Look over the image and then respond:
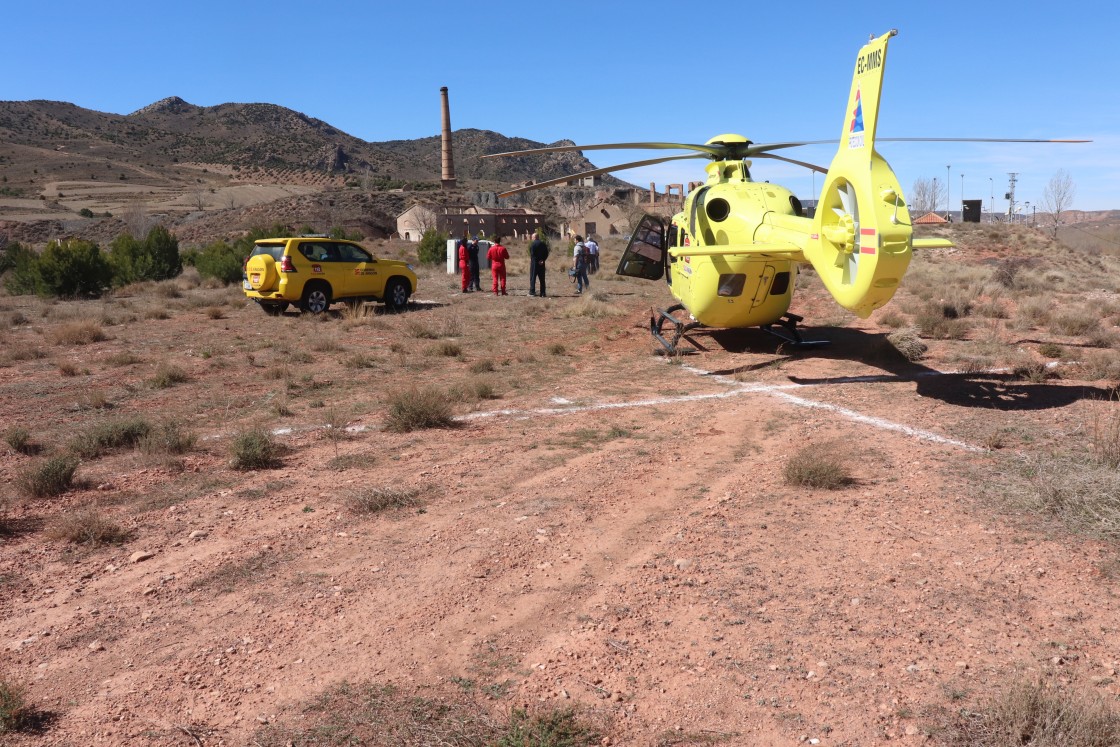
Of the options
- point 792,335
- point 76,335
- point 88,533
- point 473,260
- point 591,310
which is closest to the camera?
point 88,533

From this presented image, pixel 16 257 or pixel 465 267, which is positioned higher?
pixel 16 257

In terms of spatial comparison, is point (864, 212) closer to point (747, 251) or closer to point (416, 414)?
point (747, 251)

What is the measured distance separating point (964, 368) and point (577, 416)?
611 centimetres

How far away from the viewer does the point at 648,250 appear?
1541cm

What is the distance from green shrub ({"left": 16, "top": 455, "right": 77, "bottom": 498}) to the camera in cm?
650

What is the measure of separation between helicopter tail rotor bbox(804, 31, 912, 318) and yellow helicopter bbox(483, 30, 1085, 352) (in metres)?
0.01

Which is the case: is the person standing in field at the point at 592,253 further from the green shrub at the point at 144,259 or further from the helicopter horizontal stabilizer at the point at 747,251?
the green shrub at the point at 144,259

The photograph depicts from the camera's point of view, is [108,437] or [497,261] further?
[497,261]

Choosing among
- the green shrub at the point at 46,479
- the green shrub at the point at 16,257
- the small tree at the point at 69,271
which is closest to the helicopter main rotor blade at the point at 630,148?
the green shrub at the point at 46,479

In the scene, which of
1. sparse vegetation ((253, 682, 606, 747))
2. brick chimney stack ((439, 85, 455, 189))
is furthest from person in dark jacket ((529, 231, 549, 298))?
brick chimney stack ((439, 85, 455, 189))

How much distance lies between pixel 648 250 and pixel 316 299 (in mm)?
8375

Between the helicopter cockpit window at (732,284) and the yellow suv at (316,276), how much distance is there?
982 cm

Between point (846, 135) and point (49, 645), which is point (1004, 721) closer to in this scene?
point (49, 645)

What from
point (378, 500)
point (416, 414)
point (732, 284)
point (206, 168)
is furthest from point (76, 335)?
point (206, 168)
